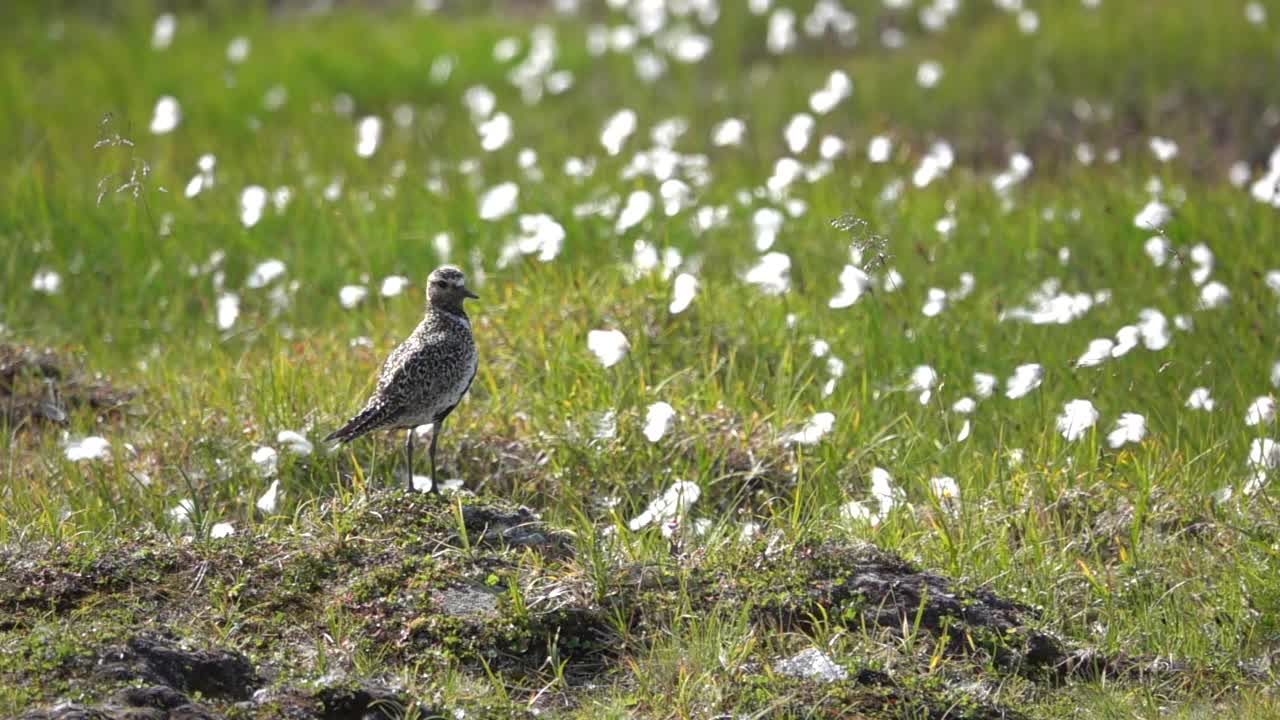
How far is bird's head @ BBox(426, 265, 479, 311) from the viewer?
5684 mm

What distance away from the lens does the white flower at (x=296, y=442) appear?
6078 mm

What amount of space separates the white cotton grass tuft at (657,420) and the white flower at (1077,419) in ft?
4.84

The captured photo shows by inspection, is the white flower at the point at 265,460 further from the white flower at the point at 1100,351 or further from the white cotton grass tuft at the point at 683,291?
the white flower at the point at 1100,351

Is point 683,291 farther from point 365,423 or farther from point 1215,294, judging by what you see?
point 1215,294

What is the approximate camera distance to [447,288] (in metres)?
5.70

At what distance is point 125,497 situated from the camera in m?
6.23

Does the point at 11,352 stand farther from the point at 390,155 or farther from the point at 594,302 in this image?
the point at 390,155

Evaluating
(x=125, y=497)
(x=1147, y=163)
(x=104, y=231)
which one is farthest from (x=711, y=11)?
(x=125, y=497)

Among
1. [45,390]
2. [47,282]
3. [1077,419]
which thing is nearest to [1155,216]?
[1077,419]

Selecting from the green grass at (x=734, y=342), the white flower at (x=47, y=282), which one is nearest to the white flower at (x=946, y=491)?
the green grass at (x=734, y=342)

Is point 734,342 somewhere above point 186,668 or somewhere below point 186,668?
below

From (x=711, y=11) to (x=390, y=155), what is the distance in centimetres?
367

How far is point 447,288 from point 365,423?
1.86ft

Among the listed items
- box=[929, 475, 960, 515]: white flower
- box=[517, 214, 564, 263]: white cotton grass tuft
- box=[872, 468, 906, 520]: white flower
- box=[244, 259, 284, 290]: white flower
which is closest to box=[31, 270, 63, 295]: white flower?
box=[244, 259, 284, 290]: white flower
